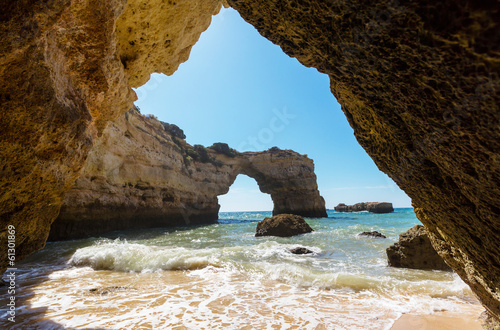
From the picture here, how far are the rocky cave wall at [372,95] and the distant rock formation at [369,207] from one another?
184 ft

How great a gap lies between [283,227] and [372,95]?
433 inches

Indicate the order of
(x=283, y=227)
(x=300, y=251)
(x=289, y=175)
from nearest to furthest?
(x=300, y=251)
(x=283, y=227)
(x=289, y=175)

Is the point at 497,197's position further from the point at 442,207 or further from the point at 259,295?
the point at 259,295

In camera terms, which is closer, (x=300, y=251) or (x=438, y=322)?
(x=438, y=322)

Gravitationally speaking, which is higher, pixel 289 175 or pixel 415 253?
pixel 289 175

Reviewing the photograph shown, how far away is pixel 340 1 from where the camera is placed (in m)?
1.35

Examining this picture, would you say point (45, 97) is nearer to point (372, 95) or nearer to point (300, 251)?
point (372, 95)

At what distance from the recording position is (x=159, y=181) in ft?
60.9

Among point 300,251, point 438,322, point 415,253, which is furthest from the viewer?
point 300,251

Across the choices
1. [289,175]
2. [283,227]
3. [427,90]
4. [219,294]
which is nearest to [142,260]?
[219,294]

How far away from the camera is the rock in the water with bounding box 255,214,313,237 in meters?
11.9

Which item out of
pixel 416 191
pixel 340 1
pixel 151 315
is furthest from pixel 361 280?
pixel 340 1

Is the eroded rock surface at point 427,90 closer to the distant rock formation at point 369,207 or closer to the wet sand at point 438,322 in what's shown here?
the wet sand at point 438,322

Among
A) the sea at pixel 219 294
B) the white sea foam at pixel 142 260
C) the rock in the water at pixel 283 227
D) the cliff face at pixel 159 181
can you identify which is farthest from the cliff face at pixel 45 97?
the rock in the water at pixel 283 227
